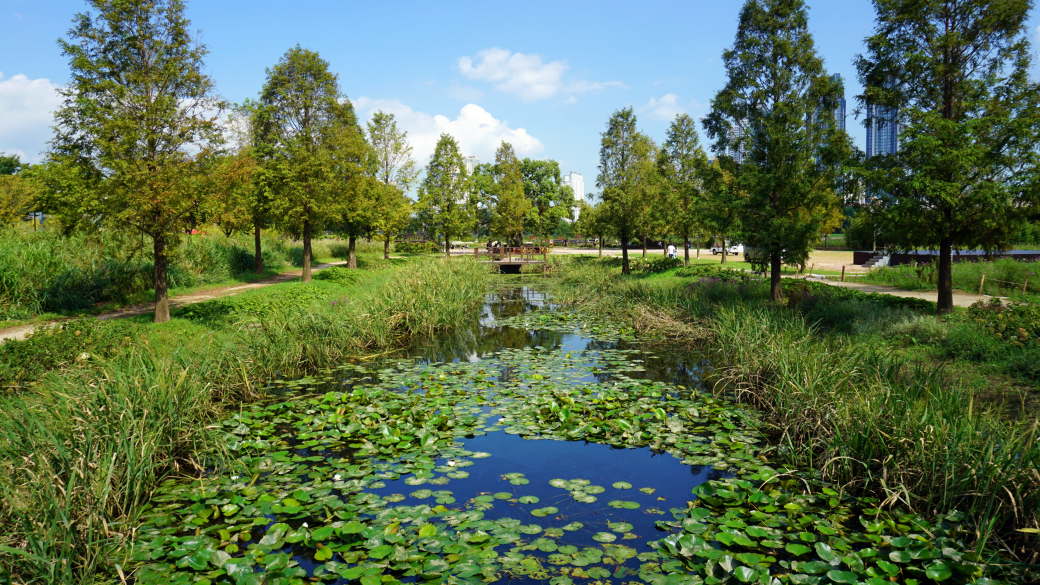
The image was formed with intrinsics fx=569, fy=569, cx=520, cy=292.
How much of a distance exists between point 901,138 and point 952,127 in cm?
98

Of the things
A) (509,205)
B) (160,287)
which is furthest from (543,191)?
(160,287)

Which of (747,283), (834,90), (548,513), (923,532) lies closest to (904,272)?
(747,283)

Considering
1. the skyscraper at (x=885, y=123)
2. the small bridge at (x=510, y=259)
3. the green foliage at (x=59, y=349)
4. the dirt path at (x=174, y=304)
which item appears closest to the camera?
the green foliage at (x=59, y=349)

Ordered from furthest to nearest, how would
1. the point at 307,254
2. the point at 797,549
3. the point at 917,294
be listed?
1. the point at 307,254
2. the point at 917,294
3. the point at 797,549

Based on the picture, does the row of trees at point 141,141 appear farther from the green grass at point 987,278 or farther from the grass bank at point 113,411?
the green grass at point 987,278

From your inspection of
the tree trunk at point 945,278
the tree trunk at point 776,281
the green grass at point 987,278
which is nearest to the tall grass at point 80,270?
the tree trunk at point 776,281

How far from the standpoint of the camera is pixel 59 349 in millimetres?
8297

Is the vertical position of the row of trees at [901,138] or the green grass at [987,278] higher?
the row of trees at [901,138]

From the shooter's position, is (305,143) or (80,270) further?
(305,143)

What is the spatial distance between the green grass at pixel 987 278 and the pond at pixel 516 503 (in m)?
14.4

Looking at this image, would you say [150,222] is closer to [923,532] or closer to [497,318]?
[497,318]

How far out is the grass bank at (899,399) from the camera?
467 cm

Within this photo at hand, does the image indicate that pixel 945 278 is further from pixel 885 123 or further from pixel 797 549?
pixel 797 549

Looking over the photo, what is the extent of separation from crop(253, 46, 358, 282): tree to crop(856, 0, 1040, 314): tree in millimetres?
16887
